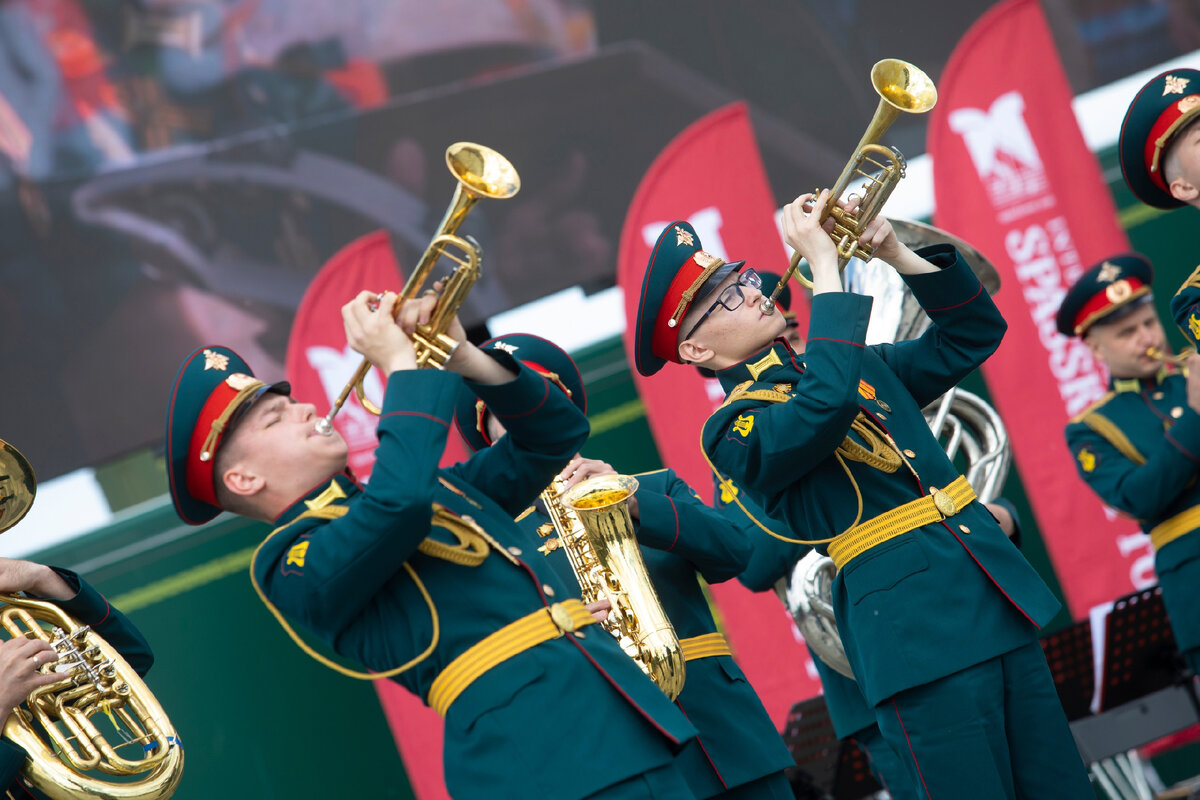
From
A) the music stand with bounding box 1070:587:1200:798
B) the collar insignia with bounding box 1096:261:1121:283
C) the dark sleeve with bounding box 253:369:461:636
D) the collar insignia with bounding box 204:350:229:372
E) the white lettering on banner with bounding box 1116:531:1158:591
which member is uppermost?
the collar insignia with bounding box 204:350:229:372

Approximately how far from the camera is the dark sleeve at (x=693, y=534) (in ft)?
11.4

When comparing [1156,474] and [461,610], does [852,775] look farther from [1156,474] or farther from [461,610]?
[461,610]

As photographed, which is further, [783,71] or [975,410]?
[783,71]

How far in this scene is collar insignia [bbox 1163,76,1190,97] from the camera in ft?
12.0

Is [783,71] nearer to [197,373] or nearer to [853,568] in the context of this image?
[853,568]

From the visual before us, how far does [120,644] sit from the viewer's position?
137 inches

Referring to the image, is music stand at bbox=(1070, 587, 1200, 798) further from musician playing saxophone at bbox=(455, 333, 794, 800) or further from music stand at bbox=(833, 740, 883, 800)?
musician playing saxophone at bbox=(455, 333, 794, 800)

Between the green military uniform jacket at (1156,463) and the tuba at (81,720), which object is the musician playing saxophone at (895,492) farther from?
the tuba at (81,720)

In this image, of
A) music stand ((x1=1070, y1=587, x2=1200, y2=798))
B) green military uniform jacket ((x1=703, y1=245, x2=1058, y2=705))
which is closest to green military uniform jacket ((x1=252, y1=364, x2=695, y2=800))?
green military uniform jacket ((x1=703, y1=245, x2=1058, y2=705))

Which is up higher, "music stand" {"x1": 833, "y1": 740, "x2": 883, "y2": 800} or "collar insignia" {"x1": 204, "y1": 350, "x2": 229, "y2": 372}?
"collar insignia" {"x1": 204, "y1": 350, "x2": 229, "y2": 372}

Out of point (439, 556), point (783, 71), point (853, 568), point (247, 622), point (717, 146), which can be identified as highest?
point (783, 71)

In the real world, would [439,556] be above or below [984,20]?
below

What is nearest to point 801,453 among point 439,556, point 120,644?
point 439,556

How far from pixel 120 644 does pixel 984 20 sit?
507cm
